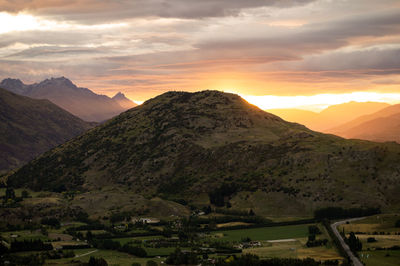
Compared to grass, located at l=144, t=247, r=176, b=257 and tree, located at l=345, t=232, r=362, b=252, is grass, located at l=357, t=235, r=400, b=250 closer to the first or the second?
tree, located at l=345, t=232, r=362, b=252

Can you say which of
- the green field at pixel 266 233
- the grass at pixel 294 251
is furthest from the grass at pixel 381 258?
the green field at pixel 266 233

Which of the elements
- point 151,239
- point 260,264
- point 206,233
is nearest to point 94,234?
point 151,239

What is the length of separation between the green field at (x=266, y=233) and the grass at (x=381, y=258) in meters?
38.5

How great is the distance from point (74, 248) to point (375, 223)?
11123 centimetres

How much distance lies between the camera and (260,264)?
13150 centimetres

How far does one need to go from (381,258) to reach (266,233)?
196 ft

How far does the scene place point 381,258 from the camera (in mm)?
136250

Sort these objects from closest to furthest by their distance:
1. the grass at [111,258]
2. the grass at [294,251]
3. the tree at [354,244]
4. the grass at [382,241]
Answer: the grass at [294,251]
the grass at [111,258]
the tree at [354,244]
the grass at [382,241]

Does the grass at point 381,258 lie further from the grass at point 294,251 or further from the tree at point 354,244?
the grass at point 294,251

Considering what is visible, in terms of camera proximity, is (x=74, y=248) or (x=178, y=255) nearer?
(x=178, y=255)

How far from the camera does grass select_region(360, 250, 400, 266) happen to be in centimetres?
13099

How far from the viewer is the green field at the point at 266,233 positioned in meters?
181

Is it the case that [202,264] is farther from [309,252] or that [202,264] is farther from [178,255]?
[309,252]

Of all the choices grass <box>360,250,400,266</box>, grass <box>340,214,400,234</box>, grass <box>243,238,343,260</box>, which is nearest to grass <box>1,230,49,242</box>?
grass <box>243,238,343,260</box>
